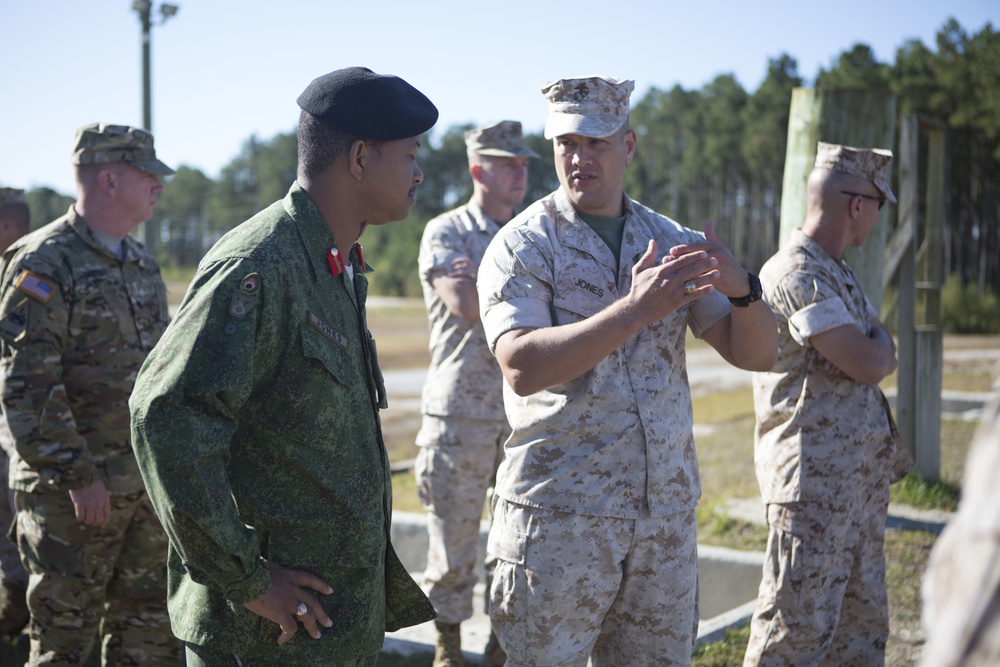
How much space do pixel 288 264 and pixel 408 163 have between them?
18.4 inches

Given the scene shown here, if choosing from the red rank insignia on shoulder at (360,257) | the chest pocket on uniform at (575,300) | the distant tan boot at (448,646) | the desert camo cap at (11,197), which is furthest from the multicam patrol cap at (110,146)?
the distant tan boot at (448,646)

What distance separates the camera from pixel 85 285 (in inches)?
157

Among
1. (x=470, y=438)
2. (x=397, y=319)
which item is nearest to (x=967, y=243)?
(x=397, y=319)

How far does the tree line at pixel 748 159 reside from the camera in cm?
4150

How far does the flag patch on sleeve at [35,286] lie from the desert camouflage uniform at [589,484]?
6.51 ft

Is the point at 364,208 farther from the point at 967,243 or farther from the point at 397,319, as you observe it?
the point at 967,243

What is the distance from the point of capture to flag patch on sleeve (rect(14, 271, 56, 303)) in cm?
383

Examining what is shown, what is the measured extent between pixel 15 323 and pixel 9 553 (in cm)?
207

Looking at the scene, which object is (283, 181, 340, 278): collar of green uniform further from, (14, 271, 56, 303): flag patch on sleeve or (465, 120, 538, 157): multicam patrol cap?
(465, 120, 538, 157): multicam patrol cap

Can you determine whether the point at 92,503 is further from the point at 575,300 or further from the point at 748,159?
the point at 748,159

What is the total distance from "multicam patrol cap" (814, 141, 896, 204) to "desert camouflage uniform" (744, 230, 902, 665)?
35cm

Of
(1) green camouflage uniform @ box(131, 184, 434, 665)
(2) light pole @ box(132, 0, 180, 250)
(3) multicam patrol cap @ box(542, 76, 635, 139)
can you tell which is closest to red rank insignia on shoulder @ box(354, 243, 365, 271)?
(1) green camouflage uniform @ box(131, 184, 434, 665)

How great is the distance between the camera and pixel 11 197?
5898mm

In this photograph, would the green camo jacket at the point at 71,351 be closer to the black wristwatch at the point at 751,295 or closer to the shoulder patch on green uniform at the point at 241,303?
the shoulder patch on green uniform at the point at 241,303
